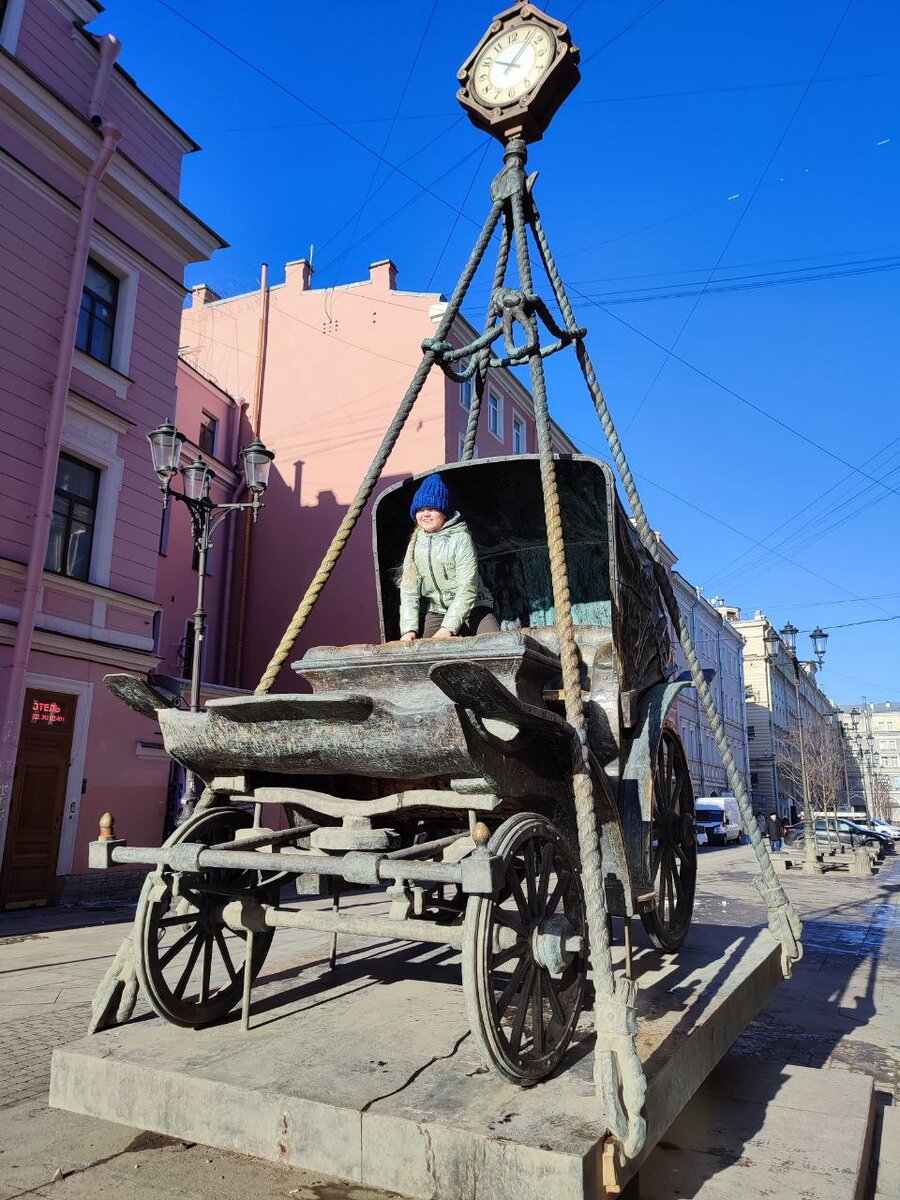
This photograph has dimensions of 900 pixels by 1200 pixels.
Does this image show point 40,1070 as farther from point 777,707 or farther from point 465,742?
point 777,707

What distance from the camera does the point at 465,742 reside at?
10.3ft

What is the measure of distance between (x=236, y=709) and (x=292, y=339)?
19649 millimetres

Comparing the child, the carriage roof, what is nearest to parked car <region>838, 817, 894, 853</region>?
the carriage roof

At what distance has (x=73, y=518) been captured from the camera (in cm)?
1198

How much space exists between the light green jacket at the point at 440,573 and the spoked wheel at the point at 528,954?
1319 mm

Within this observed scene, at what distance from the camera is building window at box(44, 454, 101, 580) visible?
11.7 meters

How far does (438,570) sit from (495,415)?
1983cm

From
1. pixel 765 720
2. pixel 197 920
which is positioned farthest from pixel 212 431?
pixel 765 720

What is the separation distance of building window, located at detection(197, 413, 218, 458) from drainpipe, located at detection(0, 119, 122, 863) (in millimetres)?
7654

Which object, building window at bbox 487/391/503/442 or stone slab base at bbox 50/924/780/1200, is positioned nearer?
stone slab base at bbox 50/924/780/1200

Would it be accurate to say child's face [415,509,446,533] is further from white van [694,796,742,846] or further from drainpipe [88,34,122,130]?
white van [694,796,742,846]

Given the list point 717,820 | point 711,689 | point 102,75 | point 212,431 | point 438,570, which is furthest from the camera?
point 711,689

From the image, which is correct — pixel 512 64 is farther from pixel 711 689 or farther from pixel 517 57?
pixel 711 689

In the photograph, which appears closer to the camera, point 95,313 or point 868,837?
point 95,313
